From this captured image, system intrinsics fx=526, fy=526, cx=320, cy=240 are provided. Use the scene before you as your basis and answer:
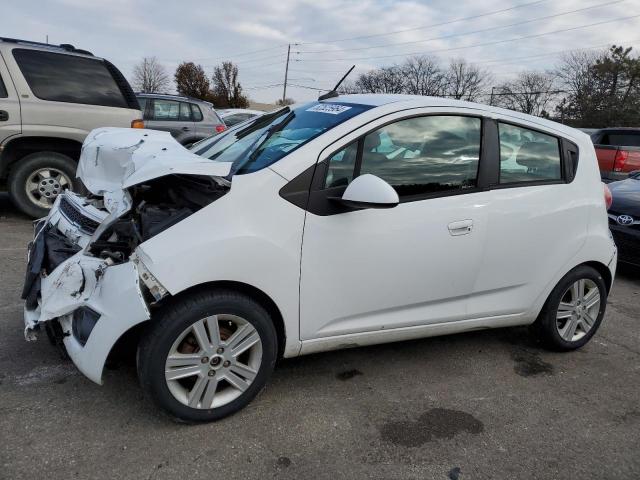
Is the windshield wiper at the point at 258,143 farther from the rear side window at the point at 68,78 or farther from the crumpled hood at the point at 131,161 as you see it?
the rear side window at the point at 68,78

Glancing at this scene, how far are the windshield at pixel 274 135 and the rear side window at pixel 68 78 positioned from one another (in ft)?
11.8

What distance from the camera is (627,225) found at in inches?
227

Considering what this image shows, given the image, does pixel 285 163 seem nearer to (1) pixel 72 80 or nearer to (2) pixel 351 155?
(2) pixel 351 155

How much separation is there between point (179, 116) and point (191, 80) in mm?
60118

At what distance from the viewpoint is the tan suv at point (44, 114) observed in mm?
6059

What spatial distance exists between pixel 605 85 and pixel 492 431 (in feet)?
153

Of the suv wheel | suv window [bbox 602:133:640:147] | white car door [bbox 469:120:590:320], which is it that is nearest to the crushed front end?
white car door [bbox 469:120:590:320]

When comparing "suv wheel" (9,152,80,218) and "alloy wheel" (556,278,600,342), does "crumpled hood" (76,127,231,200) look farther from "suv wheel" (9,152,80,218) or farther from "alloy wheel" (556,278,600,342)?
"suv wheel" (9,152,80,218)

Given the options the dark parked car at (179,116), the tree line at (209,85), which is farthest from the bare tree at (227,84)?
the dark parked car at (179,116)

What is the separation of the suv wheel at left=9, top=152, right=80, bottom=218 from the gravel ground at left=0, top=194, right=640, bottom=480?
3074mm

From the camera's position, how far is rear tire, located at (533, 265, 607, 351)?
3.57m

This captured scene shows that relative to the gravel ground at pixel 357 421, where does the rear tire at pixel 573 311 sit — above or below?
above

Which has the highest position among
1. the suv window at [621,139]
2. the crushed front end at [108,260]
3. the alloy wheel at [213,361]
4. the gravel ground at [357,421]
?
the suv window at [621,139]

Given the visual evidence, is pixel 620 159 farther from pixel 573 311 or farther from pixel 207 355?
pixel 207 355
